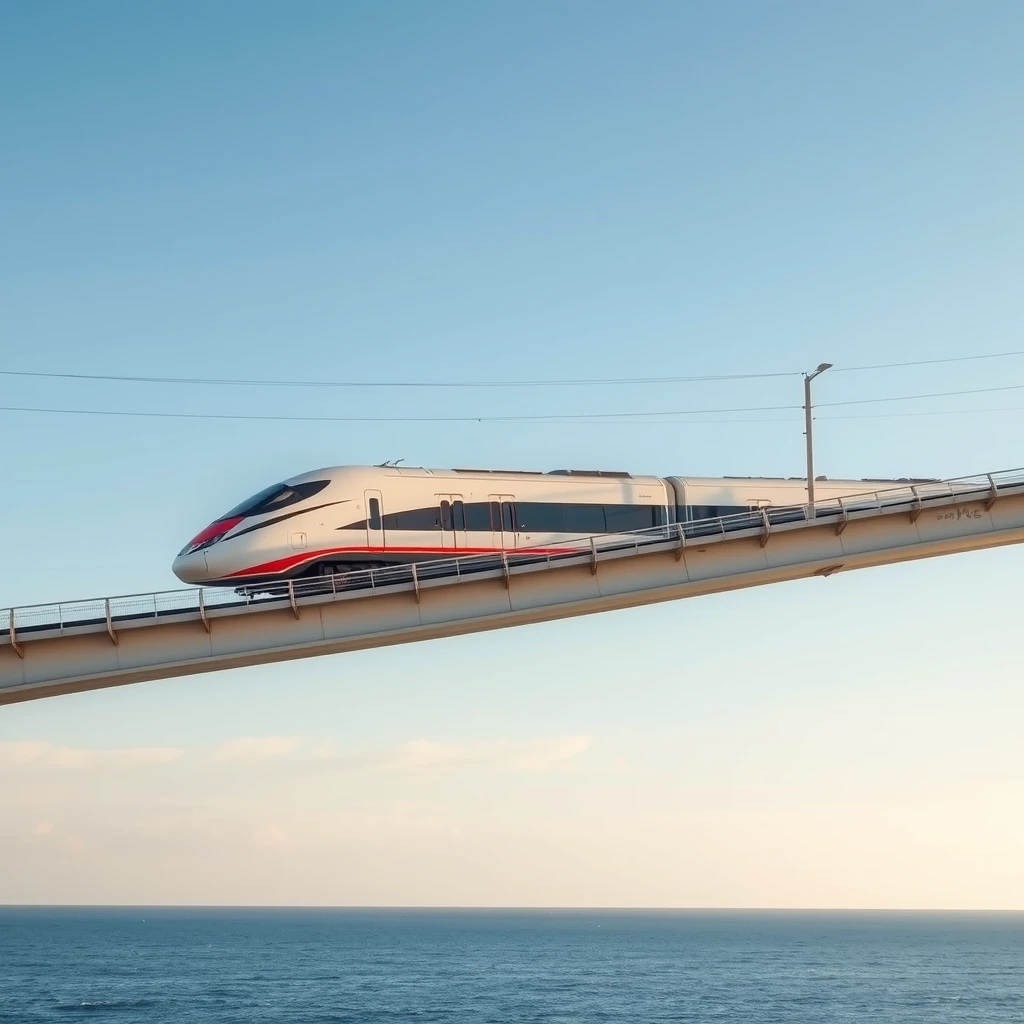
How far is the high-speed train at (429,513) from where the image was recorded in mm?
28625

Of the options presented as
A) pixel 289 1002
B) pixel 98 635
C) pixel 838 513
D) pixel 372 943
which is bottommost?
pixel 372 943

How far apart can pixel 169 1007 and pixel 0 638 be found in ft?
202

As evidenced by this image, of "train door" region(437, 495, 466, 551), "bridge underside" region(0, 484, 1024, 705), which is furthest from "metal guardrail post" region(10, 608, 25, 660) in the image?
"train door" region(437, 495, 466, 551)

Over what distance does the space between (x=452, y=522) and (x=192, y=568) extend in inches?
270

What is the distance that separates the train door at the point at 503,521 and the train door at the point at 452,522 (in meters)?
0.88

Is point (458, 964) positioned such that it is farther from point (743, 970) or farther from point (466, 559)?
point (466, 559)

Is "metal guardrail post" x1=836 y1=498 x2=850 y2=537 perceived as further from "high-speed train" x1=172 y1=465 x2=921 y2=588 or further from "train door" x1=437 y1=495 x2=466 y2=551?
"train door" x1=437 y1=495 x2=466 y2=551

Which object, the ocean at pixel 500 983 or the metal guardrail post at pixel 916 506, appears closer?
the metal guardrail post at pixel 916 506

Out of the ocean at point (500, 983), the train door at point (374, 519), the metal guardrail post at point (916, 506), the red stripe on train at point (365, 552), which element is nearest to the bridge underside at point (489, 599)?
the metal guardrail post at point (916, 506)

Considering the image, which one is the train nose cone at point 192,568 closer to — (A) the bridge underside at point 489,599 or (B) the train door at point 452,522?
(A) the bridge underside at point 489,599

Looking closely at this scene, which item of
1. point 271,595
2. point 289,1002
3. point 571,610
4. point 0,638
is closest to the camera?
point 0,638

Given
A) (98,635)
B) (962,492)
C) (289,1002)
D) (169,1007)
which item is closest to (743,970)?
(289,1002)

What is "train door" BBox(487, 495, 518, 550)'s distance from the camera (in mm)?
31844

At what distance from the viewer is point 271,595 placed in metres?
26.7
